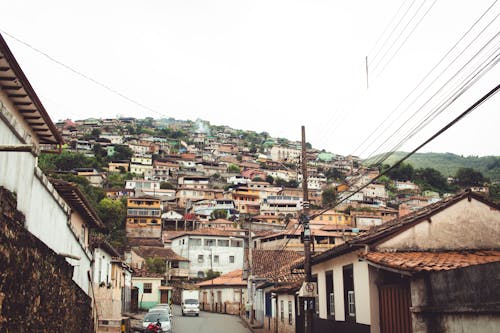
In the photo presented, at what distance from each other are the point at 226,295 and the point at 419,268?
48.5 m

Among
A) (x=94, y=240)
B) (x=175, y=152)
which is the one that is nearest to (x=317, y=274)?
(x=94, y=240)

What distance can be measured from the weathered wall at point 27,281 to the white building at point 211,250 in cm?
6795

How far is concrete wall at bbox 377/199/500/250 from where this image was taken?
15.0m

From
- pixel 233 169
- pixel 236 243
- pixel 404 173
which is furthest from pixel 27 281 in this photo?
pixel 233 169

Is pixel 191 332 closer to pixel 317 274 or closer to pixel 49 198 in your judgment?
pixel 317 274

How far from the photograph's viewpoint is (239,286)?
56750 mm

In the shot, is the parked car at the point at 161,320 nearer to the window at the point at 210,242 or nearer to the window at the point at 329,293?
the window at the point at 329,293

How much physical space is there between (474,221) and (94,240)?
58.8ft

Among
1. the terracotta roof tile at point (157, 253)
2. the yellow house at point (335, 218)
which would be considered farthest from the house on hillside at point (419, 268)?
the yellow house at point (335, 218)

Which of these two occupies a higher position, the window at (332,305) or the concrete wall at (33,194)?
the concrete wall at (33,194)

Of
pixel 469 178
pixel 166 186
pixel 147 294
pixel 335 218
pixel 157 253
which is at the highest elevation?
pixel 166 186

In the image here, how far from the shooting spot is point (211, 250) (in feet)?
267

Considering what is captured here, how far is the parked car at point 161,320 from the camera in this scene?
27327 millimetres

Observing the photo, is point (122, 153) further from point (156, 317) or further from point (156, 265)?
point (156, 317)
